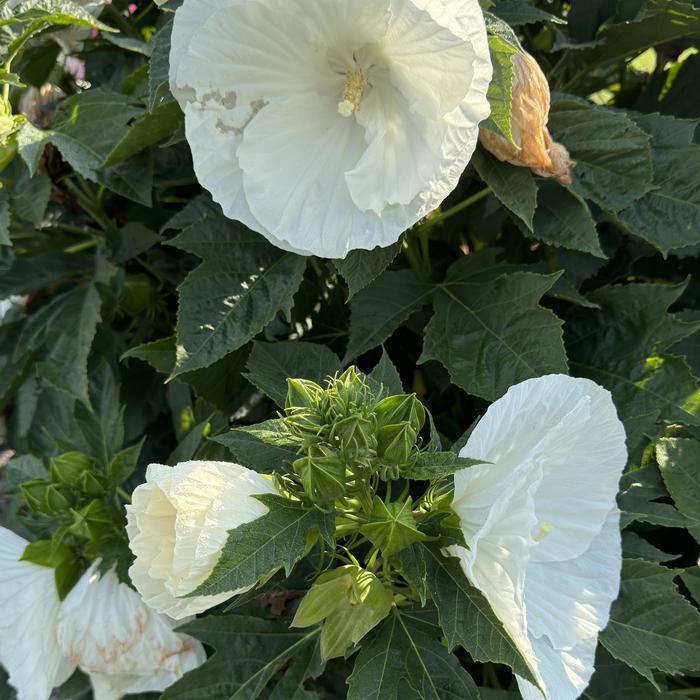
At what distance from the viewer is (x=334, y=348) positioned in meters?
1.24

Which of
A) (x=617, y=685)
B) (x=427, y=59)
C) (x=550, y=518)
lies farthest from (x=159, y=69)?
(x=617, y=685)

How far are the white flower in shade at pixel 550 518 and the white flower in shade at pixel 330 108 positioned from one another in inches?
9.6

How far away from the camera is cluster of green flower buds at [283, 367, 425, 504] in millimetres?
692

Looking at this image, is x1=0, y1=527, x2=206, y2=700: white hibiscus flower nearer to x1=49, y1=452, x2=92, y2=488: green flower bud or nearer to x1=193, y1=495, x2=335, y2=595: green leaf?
x1=49, y1=452, x2=92, y2=488: green flower bud

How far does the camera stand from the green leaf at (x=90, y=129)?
1.07 metres

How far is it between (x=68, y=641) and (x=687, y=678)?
83cm

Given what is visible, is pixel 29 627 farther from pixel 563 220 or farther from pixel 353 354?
pixel 563 220

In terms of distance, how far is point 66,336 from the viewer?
1.19m

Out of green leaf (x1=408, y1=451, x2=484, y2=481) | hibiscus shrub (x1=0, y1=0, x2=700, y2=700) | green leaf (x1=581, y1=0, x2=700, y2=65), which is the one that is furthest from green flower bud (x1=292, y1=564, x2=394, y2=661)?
green leaf (x1=581, y1=0, x2=700, y2=65)

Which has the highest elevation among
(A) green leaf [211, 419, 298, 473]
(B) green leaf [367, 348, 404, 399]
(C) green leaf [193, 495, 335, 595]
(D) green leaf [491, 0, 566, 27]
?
(D) green leaf [491, 0, 566, 27]

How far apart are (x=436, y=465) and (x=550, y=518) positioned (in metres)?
0.13

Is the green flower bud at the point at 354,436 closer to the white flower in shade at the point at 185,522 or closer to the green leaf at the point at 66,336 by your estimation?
the white flower in shade at the point at 185,522

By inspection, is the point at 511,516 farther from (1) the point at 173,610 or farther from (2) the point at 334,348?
(2) the point at 334,348

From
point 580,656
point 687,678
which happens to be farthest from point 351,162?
point 687,678
